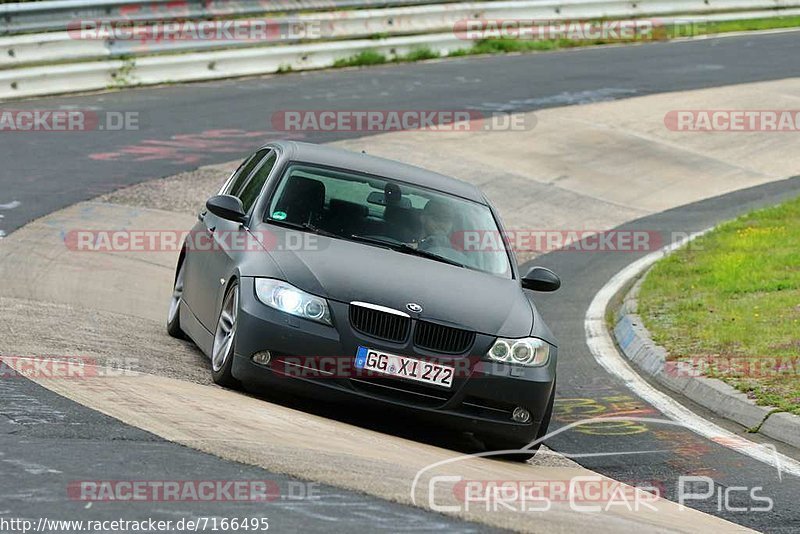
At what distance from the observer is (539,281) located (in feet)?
31.4

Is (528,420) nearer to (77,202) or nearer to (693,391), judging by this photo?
(693,391)

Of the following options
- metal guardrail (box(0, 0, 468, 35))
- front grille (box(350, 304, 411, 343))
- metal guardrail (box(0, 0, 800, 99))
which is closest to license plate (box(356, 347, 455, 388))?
front grille (box(350, 304, 411, 343))

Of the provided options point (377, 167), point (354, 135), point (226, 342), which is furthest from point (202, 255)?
point (354, 135)

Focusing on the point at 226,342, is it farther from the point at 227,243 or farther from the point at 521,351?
the point at 521,351

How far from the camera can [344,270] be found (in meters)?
8.44

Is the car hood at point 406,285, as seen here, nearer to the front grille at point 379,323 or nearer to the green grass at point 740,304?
the front grille at point 379,323

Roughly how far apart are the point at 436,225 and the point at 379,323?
1554 mm

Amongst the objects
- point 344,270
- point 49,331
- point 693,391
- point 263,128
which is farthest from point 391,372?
point 263,128

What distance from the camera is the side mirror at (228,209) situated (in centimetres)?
941

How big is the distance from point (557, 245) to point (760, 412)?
24.7 ft

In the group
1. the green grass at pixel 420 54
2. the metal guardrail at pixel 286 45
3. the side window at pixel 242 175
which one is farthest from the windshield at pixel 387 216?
the green grass at pixel 420 54

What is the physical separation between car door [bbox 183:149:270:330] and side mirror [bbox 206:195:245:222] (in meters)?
0.48

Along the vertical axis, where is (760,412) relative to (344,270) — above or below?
below

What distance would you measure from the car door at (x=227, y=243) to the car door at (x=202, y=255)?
0.04ft
